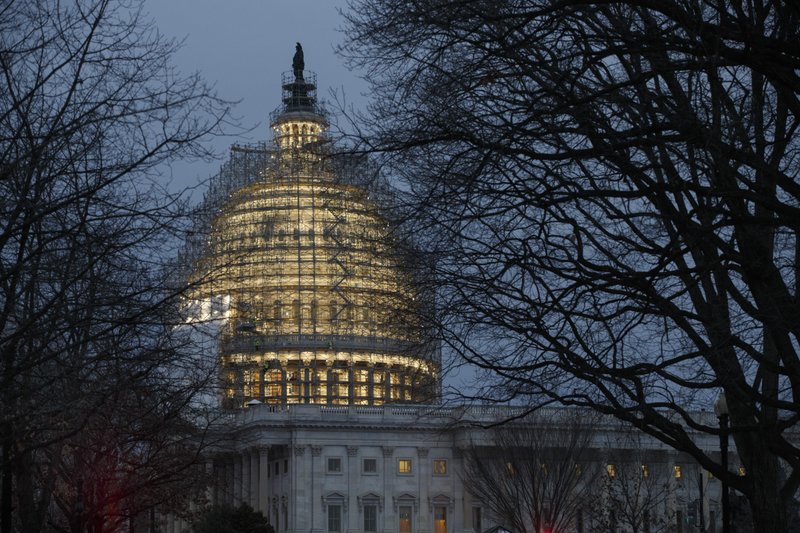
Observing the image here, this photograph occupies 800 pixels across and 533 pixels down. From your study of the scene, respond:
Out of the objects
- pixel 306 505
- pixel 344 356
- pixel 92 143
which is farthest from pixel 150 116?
pixel 344 356

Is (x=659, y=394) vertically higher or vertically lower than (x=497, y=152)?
lower

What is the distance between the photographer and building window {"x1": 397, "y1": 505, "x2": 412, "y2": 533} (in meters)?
122

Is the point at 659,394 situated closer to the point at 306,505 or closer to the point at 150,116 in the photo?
the point at 150,116

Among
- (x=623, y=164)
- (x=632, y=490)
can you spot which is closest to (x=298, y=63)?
(x=632, y=490)

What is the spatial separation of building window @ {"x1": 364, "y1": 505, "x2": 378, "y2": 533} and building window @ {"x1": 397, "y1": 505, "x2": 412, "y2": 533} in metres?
1.89

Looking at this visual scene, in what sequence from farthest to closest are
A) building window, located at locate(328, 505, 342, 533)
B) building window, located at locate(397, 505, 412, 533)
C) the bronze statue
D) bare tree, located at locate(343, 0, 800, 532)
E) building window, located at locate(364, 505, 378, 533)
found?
the bronze statue < building window, located at locate(397, 505, 412, 533) < building window, located at locate(364, 505, 378, 533) < building window, located at locate(328, 505, 342, 533) < bare tree, located at locate(343, 0, 800, 532)

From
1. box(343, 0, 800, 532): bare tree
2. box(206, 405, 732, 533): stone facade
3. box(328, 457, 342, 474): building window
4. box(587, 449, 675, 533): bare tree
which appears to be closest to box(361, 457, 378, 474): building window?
box(206, 405, 732, 533): stone facade

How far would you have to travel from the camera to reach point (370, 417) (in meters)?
124

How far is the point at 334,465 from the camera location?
403 ft

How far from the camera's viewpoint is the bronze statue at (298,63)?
159m

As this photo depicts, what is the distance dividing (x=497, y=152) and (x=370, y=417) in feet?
353

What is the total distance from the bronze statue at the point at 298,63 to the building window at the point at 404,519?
55.1m

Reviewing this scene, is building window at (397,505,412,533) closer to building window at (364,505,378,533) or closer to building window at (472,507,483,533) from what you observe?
building window at (364,505,378,533)

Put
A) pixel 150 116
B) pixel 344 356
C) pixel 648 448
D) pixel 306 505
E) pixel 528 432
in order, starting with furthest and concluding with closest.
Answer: pixel 344 356, pixel 306 505, pixel 648 448, pixel 528 432, pixel 150 116
